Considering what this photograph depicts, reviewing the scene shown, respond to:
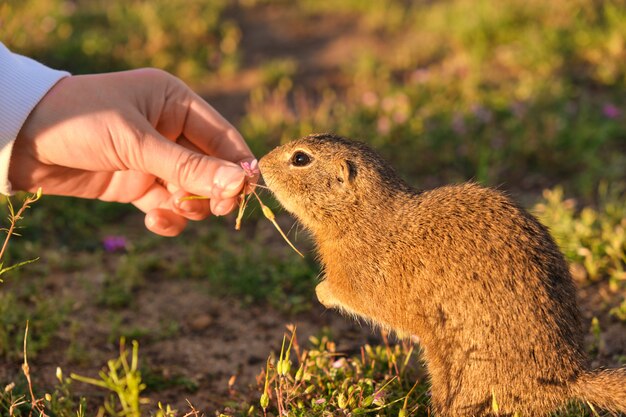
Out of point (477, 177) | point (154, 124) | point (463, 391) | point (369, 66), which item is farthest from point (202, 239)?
point (369, 66)

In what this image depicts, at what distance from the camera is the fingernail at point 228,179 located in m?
3.68

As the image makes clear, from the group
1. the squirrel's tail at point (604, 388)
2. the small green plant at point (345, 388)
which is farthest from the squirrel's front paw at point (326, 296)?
the squirrel's tail at point (604, 388)

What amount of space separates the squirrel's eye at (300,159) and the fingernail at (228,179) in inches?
21.5

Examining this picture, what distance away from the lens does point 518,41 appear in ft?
28.5

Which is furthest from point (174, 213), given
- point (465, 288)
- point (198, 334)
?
point (465, 288)

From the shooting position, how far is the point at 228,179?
12.1 ft

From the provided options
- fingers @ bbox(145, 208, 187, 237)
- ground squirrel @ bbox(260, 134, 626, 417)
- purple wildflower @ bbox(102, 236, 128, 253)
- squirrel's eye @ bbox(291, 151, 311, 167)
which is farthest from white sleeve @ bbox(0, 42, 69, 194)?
ground squirrel @ bbox(260, 134, 626, 417)

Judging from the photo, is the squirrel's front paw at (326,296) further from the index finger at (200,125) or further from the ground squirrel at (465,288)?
the index finger at (200,125)

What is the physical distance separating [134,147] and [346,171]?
117cm

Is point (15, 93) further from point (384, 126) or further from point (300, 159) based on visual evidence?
point (384, 126)

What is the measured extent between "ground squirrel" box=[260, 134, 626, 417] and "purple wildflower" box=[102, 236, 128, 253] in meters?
2.29

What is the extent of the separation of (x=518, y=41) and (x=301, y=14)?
3.61 m

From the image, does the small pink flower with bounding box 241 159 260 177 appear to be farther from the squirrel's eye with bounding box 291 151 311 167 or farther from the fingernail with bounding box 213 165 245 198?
the squirrel's eye with bounding box 291 151 311 167

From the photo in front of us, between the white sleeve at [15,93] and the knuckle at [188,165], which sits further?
the white sleeve at [15,93]
